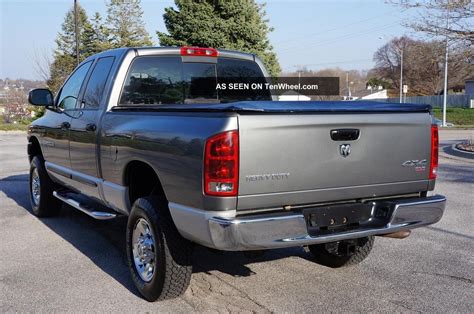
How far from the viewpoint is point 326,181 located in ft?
11.7

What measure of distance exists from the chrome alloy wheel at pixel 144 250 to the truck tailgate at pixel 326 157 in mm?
1114

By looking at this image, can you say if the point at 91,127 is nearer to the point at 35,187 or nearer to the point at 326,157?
the point at 326,157

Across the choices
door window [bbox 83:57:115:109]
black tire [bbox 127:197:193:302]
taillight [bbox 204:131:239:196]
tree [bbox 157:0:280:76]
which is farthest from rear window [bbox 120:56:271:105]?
tree [bbox 157:0:280:76]

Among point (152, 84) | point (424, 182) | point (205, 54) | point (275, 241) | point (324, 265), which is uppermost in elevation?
point (205, 54)

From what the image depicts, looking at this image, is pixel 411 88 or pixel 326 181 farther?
pixel 411 88

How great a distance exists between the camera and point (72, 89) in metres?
6.11

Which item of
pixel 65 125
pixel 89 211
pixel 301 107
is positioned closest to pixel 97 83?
pixel 65 125

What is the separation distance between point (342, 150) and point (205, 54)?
252 centimetres

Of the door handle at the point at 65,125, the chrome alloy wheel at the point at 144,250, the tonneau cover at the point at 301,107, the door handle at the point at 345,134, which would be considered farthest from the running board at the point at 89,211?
the door handle at the point at 345,134

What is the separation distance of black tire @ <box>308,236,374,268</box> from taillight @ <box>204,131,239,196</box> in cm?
177

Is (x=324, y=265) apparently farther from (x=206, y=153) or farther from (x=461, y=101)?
(x=461, y=101)

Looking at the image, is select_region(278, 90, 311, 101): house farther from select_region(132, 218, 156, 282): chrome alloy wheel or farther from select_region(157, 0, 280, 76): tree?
select_region(157, 0, 280, 76): tree

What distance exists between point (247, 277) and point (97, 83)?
8.39 feet

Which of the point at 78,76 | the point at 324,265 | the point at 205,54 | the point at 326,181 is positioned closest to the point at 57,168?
the point at 78,76
